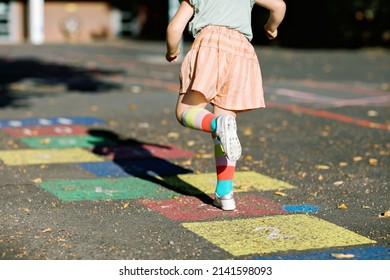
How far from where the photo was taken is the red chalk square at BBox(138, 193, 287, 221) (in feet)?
19.0

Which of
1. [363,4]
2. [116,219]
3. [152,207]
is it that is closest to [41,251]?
[116,219]

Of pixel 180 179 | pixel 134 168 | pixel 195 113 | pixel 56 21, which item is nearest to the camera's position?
pixel 195 113

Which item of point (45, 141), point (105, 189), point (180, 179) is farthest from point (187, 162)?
point (45, 141)

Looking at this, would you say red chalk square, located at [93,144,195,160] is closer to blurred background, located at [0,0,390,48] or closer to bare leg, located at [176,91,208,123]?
bare leg, located at [176,91,208,123]

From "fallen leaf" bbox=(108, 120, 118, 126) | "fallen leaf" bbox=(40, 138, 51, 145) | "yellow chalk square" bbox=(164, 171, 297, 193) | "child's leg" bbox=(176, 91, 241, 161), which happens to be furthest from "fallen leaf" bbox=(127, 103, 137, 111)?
"child's leg" bbox=(176, 91, 241, 161)

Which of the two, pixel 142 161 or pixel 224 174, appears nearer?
pixel 224 174

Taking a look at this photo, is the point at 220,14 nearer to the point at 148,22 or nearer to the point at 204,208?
the point at 204,208

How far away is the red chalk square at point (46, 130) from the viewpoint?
375 inches

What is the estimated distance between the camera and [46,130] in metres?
9.82

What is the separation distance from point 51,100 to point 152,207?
721cm

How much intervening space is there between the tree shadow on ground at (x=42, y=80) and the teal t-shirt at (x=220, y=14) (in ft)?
22.7

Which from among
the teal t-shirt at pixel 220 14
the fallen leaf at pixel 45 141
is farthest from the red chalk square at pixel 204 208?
the fallen leaf at pixel 45 141

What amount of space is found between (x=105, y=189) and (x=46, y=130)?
338 cm
